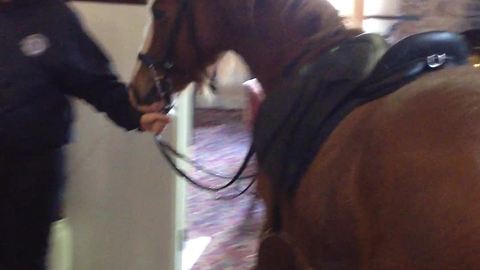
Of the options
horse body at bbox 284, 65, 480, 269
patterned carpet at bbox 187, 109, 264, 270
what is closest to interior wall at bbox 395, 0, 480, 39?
patterned carpet at bbox 187, 109, 264, 270

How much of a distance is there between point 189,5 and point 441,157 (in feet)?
2.12

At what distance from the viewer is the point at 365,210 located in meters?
1.25

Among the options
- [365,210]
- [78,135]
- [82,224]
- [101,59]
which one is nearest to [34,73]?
[101,59]

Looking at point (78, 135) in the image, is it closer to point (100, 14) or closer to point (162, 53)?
point (100, 14)

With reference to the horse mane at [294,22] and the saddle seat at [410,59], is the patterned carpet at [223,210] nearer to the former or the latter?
the horse mane at [294,22]

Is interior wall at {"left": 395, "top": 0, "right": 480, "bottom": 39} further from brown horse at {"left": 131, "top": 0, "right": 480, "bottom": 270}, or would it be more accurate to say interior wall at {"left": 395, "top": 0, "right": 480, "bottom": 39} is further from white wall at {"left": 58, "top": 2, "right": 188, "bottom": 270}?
brown horse at {"left": 131, "top": 0, "right": 480, "bottom": 270}

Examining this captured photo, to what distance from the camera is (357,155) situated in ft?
4.16

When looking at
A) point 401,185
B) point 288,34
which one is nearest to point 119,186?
A: point 288,34

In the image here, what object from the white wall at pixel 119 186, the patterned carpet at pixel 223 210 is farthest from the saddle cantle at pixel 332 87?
the patterned carpet at pixel 223 210

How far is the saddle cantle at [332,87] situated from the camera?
52.5 inches

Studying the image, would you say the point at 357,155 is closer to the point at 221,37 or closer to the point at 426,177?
the point at 426,177

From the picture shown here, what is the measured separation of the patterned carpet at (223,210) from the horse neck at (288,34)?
1277 mm

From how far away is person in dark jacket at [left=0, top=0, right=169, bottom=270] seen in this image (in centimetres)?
166

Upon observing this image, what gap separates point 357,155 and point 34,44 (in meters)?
0.82
